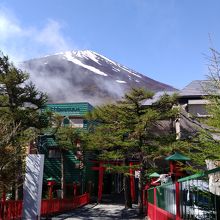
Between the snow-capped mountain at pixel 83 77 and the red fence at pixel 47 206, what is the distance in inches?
2722

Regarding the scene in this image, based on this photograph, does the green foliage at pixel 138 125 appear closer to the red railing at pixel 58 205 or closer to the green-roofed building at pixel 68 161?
the red railing at pixel 58 205

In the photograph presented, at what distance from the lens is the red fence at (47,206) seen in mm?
13191

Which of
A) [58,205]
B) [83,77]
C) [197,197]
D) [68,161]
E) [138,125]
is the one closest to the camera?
[197,197]

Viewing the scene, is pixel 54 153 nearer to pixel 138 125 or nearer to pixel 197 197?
pixel 138 125

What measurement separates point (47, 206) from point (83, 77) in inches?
4439

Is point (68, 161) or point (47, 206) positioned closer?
point (47, 206)

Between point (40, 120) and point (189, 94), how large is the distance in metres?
13.3

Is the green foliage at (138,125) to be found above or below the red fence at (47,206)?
above

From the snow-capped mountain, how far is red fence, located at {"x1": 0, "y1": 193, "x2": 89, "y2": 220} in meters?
69.1

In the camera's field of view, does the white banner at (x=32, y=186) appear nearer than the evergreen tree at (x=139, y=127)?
Yes

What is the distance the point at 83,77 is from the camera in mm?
131250

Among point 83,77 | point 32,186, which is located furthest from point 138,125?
point 83,77

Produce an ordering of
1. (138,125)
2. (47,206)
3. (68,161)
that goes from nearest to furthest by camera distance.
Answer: (47,206) → (138,125) → (68,161)

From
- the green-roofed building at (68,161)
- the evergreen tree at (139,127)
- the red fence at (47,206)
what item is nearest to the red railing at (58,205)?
the red fence at (47,206)
